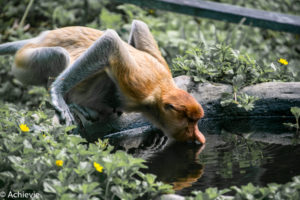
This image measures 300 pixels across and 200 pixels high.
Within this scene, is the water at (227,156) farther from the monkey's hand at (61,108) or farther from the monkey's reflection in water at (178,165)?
the monkey's hand at (61,108)

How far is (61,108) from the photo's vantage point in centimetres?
410

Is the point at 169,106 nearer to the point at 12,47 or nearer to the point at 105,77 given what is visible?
the point at 105,77

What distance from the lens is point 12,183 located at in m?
2.99

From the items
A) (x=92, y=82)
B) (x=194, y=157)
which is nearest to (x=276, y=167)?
(x=194, y=157)

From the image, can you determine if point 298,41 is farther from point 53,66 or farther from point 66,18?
point 53,66

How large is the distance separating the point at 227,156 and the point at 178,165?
0.49 metres

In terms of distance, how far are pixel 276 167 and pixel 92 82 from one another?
78.6 inches

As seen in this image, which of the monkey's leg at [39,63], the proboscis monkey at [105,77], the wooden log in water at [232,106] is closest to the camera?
the proboscis monkey at [105,77]

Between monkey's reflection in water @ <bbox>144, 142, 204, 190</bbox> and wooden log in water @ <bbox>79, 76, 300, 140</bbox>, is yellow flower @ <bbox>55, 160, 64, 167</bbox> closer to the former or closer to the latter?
monkey's reflection in water @ <bbox>144, 142, 204, 190</bbox>

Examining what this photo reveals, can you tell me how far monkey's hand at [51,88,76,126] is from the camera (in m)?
4.00

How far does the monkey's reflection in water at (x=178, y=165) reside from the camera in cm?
342

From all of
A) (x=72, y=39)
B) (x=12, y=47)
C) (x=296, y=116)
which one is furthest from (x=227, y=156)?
(x=12, y=47)

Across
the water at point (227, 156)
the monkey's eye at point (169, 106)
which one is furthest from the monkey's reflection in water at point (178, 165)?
the monkey's eye at point (169, 106)

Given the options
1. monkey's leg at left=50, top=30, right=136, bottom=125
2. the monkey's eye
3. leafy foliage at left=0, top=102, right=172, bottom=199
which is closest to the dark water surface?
the monkey's eye
